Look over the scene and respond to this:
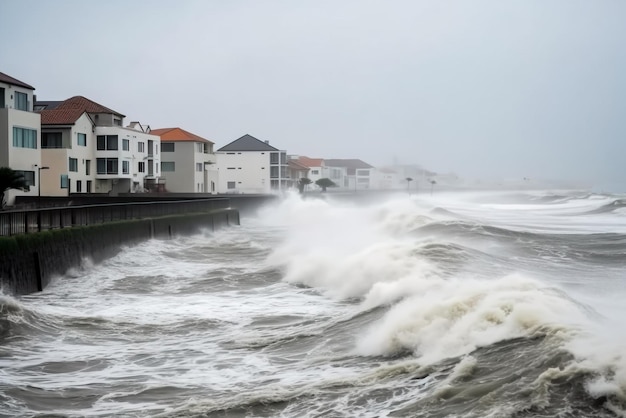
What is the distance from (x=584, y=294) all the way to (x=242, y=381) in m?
8.48

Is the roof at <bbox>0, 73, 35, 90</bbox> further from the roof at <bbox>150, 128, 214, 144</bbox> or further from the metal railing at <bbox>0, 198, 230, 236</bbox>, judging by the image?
the roof at <bbox>150, 128, 214, 144</bbox>

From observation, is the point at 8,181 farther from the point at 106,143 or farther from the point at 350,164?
the point at 350,164

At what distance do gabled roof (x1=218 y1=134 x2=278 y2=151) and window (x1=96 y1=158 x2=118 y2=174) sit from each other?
117 ft

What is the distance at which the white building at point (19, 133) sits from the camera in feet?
127

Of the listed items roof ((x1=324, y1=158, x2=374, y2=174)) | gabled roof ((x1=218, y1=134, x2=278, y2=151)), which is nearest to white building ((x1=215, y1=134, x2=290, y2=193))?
gabled roof ((x1=218, y1=134, x2=278, y2=151))

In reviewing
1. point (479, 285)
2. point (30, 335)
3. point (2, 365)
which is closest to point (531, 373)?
point (479, 285)

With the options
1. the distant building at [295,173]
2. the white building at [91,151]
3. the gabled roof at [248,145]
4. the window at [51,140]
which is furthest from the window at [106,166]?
the distant building at [295,173]

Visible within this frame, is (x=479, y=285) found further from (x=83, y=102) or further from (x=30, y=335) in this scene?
(x=83, y=102)

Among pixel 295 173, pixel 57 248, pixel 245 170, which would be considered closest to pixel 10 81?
pixel 57 248

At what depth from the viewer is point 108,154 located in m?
57.9

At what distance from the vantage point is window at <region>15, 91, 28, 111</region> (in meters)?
40.6

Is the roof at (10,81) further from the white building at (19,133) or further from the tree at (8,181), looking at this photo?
the tree at (8,181)

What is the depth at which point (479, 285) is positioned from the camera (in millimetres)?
12281

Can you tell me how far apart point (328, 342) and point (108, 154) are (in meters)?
49.0
